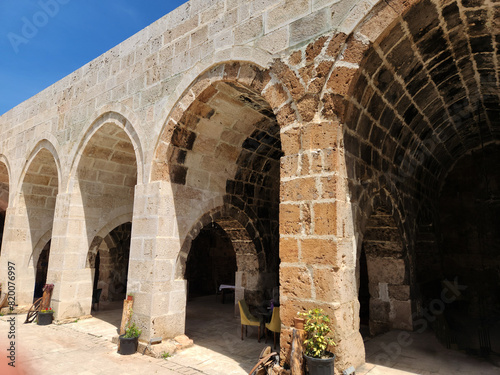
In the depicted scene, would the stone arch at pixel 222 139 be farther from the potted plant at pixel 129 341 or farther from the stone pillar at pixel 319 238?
the potted plant at pixel 129 341

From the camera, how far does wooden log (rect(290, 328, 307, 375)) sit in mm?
3014

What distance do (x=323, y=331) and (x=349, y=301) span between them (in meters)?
0.44

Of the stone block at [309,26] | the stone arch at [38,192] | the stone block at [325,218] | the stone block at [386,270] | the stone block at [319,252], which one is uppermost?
the stone block at [309,26]

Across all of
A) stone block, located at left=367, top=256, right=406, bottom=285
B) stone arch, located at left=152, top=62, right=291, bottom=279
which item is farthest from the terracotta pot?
stone block, located at left=367, top=256, right=406, bottom=285

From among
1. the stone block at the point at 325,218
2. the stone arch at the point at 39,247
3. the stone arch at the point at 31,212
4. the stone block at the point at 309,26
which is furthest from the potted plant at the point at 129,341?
the stone arch at the point at 39,247

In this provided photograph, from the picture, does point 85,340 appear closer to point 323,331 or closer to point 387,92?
point 323,331

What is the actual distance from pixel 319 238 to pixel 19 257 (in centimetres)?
763

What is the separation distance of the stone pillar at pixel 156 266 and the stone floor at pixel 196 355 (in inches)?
17.0

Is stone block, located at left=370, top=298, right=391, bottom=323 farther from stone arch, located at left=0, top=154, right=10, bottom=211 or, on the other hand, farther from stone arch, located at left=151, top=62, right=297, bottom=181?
stone arch, located at left=0, top=154, right=10, bottom=211

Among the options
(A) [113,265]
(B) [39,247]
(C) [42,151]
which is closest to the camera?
(C) [42,151]

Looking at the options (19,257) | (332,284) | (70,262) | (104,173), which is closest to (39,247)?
(19,257)

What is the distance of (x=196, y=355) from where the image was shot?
177 inches

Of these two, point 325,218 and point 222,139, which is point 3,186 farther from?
point 325,218

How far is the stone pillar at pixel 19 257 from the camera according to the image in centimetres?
773
